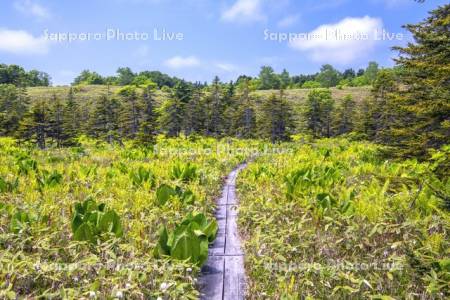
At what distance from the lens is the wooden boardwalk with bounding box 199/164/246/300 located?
12.2 feet

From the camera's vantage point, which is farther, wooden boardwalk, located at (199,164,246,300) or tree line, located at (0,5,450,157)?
tree line, located at (0,5,450,157)

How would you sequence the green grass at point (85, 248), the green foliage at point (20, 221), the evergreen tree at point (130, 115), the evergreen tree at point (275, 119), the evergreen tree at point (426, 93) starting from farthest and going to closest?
the evergreen tree at point (275, 119) < the evergreen tree at point (130, 115) < the evergreen tree at point (426, 93) < the green foliage at point (20, 221) < the green grass at point (85, 248)

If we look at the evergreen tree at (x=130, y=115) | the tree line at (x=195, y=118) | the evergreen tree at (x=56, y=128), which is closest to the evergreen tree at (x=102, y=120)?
the tree line at (x=195, y=118)

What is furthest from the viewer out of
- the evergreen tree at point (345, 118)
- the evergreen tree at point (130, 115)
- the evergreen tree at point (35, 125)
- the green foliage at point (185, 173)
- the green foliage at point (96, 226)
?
the evergreen tree at point (345, 118)

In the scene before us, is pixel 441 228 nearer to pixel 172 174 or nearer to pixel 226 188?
pixel 226 188

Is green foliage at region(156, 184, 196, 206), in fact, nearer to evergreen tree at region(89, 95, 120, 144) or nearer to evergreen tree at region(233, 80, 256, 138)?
evergreen tree at region(89, 95, 120, 144)

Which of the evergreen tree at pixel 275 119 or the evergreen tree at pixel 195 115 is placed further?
the evergreen tree at pixel 195 115

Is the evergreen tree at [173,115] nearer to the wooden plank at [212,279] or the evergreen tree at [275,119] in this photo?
the evergreen tree at [275,119]

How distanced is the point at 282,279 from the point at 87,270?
6.88ft

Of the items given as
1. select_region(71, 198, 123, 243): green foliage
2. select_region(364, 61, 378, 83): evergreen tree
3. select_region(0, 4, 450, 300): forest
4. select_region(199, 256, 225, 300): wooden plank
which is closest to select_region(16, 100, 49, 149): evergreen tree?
select_region(0, 4, 450, 300): forest

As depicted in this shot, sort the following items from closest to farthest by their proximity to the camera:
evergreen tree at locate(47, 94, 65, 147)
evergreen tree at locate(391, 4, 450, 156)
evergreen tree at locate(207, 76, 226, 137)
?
1. evergreen tree at locate(391, 4, 450, 156)
2. evergreen tree at locate(47, 94, 65, 147)
3. evergreen tree at locate(207, 76, 226, 137)

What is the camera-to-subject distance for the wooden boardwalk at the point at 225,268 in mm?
3730

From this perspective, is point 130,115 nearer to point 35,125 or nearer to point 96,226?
point 35,125

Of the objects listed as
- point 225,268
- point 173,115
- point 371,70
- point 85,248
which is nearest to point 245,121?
point 173,115
